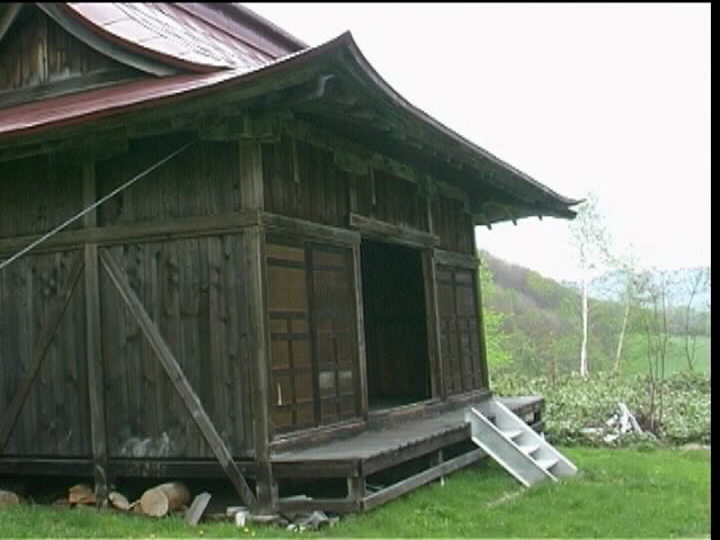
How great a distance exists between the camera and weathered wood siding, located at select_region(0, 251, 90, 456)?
7871mm

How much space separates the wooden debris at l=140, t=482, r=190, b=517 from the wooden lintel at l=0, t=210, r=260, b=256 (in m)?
2.01

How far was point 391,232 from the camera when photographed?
9.55 meters

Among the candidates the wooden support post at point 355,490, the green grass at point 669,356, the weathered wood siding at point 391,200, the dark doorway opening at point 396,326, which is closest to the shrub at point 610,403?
the green grass at point 669,356

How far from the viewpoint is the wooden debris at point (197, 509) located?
6945mm

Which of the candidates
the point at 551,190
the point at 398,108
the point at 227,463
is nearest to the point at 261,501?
the point at 227,463

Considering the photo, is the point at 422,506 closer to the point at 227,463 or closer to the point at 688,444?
the point at 227,463

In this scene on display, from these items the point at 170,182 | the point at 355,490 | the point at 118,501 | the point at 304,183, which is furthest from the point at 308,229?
the point at 118,501

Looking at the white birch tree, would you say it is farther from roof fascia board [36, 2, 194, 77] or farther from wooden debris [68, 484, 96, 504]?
wooden debris [68, 484, 96, 504]

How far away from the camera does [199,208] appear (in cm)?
741

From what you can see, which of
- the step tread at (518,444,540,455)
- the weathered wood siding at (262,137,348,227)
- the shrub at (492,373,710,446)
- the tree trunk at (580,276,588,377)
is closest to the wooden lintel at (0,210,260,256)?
the weathered wood siding at (262,137,348,227)

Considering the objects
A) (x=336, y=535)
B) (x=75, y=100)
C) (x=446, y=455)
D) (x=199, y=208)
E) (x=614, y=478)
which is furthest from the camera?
(x=446, y=455)

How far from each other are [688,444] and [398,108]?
7.35 metres

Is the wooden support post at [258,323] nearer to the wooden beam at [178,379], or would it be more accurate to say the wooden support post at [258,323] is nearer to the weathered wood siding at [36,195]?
the wooden beam at [178,379]

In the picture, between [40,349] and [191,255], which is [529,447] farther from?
[40,349]
